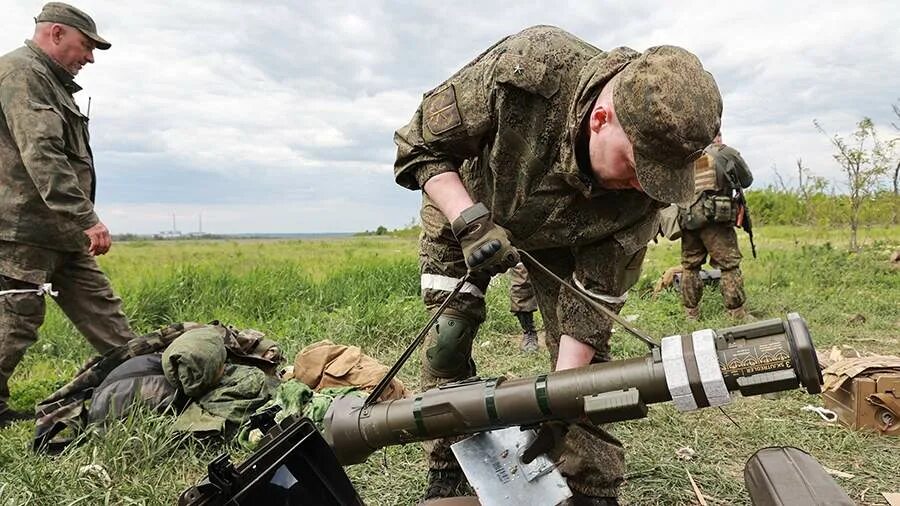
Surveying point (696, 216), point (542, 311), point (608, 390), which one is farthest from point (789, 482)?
point (696, 216)

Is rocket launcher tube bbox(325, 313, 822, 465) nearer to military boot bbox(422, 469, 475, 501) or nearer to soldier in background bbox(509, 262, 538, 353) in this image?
military boot bbox(422, 469, 475, 501)

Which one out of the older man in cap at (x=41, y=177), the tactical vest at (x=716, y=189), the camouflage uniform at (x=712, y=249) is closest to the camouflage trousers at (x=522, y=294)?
the tactical vest at (x=716, y=189)

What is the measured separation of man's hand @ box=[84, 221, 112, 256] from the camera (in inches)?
159

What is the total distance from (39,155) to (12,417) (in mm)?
1561

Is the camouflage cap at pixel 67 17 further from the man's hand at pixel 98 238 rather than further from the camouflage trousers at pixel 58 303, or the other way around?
the camouflage trousers at pixel 58 303

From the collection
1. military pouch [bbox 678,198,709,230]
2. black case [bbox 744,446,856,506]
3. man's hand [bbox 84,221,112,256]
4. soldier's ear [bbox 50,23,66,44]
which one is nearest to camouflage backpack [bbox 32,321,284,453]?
man's hand [bbox 84,221,112,256]

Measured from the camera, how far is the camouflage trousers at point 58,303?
389cm

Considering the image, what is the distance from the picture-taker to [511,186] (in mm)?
2482

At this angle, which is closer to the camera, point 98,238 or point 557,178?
point 557,178

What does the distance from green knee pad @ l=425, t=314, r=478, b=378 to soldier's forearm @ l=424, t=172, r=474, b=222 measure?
661 millimetres

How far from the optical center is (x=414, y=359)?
5.07m

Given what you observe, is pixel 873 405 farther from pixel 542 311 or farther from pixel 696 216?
pixel 696 216

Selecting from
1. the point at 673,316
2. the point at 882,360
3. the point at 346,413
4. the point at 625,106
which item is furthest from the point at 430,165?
the point at 673,316

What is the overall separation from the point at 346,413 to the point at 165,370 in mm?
1892
